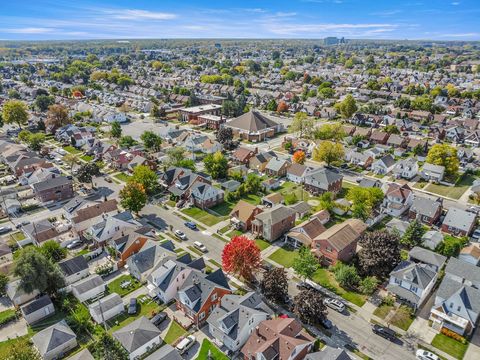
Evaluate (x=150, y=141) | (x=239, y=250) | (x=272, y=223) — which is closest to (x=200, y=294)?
(x=239, y=250)

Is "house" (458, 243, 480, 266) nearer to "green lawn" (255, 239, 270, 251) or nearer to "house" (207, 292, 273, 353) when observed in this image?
"green lawn" (255, 239, 270, 251)

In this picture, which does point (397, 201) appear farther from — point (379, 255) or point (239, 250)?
point (239, 250)

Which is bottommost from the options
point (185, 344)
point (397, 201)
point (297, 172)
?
point (185, 344)

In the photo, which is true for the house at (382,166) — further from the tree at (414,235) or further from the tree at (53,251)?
the tree at (53,251)

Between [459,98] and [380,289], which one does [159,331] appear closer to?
[380,289]

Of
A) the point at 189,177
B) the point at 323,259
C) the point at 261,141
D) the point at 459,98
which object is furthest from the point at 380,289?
the point at 459,98
